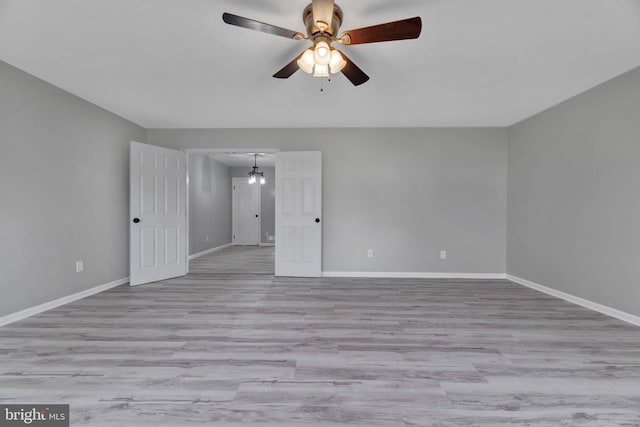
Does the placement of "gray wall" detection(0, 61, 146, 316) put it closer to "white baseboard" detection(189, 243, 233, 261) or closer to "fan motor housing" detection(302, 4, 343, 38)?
"white baseboard" detection(189, 243, 233, 261)

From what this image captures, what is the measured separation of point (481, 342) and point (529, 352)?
314 mm

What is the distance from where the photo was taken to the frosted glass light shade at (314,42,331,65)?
187 centimetres

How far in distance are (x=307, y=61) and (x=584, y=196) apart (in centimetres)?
343

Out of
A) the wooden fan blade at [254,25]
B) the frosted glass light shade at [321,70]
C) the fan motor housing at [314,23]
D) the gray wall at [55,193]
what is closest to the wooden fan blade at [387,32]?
the fan motor housing at [314,23]

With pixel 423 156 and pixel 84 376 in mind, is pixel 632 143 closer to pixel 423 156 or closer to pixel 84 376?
pixel 423 156

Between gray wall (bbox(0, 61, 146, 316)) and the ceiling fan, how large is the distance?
2.68m

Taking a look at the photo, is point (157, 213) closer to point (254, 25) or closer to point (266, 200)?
point (254, 25)

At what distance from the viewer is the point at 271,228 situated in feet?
28.7

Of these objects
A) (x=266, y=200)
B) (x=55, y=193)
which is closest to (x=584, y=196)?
(x=55, y=193)

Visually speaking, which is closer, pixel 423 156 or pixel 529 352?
pixel 529 352

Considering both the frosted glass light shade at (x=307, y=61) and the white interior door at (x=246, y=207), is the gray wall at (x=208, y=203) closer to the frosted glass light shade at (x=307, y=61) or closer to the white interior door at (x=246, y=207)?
the white interior door at (x=246, y=207)

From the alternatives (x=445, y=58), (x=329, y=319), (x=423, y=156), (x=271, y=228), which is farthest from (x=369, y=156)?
(x=271, y=228)

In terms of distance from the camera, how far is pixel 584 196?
10.5 ft

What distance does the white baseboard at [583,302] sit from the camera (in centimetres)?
268
